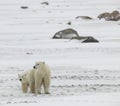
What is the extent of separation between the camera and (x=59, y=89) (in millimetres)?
12602

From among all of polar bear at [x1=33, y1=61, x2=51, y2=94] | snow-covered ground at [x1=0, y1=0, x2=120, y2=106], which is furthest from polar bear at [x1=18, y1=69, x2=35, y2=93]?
polar bear at [x1=33, y1=61, x2=51, y2=94]

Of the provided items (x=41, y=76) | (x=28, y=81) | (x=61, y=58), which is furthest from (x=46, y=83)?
(x=61, y=58)

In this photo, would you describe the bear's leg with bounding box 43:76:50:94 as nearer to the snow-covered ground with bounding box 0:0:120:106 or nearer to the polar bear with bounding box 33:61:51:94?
the polar bear with bounding box 33:61:51:94

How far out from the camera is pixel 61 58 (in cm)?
1962

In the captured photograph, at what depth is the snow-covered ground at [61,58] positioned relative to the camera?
1119cm

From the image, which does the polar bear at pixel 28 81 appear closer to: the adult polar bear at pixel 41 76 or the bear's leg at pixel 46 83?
the adult polar bear at pixel 41 76

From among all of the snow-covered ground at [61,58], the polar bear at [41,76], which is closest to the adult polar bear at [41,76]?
the polar bear at [41,76]

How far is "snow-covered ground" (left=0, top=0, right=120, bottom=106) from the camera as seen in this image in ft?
36.7

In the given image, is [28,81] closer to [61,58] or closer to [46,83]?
[46,83]

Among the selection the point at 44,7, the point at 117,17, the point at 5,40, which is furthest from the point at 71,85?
the point at 44,7

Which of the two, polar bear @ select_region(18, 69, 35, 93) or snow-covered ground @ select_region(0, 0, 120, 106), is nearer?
snow-covered ground @ select_region(0, 0, 120, 106)

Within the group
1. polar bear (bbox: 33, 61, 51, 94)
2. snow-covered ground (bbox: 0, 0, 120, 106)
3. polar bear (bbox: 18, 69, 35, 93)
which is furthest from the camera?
polar bear (bbox: 18, 69, 35, 93)

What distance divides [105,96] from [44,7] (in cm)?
3815

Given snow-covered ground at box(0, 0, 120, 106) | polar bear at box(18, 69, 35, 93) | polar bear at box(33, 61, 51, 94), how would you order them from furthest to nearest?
1. polar bear at box(18, 69, 35, 93)
2. polar bear at box(33, 61, 51, 94)
3. snow-covered ground at box(0, 0, 120, 106)
